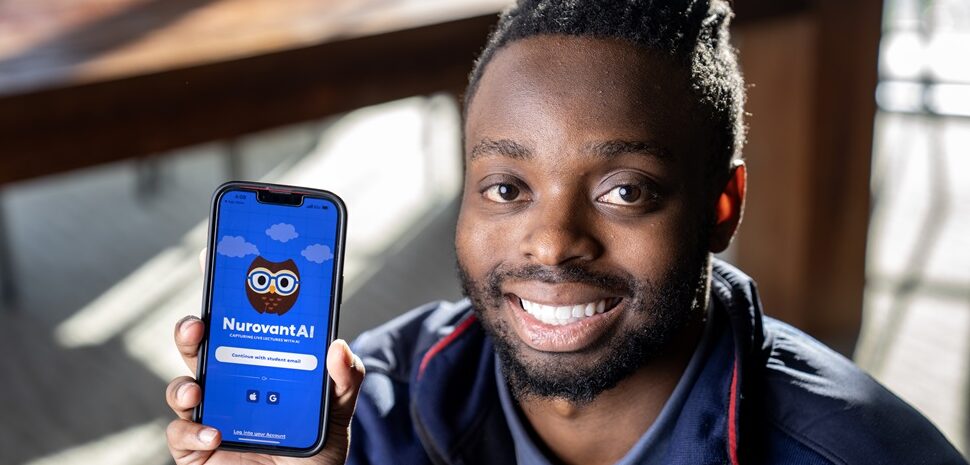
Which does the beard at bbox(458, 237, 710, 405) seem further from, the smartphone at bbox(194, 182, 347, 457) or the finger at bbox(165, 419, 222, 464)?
the finger at bbox(165, 419, 222, 464)

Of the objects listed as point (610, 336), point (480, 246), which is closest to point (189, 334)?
point (480, 246)

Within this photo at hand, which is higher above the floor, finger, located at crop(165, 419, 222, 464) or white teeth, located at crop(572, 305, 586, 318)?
white teeth, located at crop(572, 305, 586, 318)

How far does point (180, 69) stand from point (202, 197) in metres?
3.01

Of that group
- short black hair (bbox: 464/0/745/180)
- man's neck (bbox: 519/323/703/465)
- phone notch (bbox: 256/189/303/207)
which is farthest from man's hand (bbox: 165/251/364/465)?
short black hair (bbox: 464/0/745/180)

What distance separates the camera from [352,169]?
14.8 feet

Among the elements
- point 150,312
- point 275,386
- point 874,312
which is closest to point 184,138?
point 275,386

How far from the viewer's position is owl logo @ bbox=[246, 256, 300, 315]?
0.99 meters

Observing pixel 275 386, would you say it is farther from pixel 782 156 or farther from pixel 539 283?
pixel 782 156

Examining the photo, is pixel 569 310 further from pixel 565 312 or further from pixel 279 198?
pixel 279 198

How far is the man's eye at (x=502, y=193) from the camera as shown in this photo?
1.06 metres

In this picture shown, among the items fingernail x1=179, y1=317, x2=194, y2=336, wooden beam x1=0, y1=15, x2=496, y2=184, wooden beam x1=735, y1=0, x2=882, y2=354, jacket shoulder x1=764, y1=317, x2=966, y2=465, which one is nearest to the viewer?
fingernail x1=179, y1=317, x2=194, y2=336

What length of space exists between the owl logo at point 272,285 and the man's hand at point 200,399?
57 mm

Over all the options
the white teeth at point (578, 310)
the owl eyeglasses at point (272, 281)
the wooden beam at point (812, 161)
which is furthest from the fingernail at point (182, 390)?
the wooden beam at point (812, 161)

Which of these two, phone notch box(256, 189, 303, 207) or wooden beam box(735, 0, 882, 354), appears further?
wooden beam box(735, 0, 882, 354)
